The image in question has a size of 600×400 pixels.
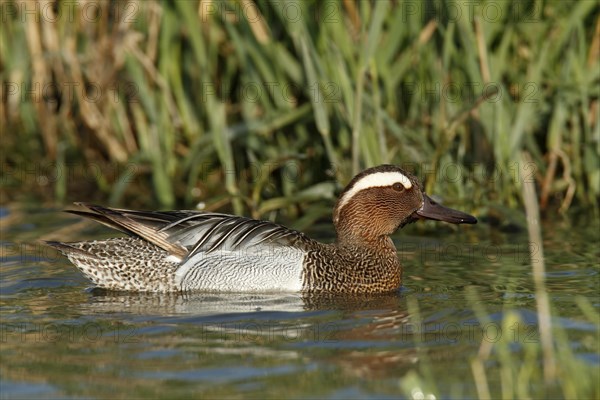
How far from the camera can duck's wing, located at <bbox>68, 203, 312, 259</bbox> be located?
727 cm

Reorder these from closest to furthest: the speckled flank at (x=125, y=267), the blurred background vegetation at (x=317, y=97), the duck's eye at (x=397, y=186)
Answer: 1. the speckled flank at (x=125, y=267)
2. the duck's eye at (x=397, y=186)
3. the blurred background vegetation at (x=317, y=97)

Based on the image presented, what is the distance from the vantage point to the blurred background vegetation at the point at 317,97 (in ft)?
27.2

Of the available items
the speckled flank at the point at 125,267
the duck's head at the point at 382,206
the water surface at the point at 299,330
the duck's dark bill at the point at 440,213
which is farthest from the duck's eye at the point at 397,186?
the speckled flank at the point at 125,267

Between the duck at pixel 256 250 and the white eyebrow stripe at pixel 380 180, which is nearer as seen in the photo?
the duck at pixel 256 250

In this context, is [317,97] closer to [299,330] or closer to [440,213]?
[440,213]

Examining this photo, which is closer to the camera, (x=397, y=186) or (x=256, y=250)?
(x=256, y=250)

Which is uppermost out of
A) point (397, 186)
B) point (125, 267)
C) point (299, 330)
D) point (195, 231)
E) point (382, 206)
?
point (397, 186)

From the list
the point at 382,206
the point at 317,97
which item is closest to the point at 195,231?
the point at 382,206

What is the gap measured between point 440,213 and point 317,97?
1.32 metres

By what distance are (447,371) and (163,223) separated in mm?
2651

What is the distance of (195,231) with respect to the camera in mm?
7367

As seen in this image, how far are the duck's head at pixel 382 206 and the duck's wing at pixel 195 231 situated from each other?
352mm

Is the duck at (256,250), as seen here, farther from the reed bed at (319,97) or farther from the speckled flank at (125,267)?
the reed bed at (319,97)

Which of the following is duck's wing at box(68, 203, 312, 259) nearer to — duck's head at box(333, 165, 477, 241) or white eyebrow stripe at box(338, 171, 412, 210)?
duck's head at box(333, 165, 477, 241)
